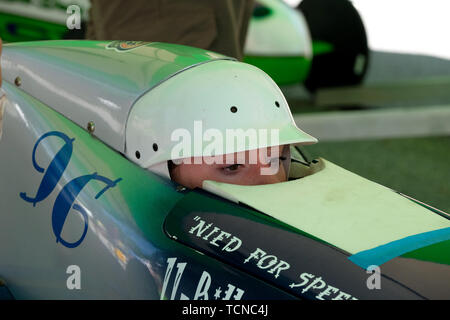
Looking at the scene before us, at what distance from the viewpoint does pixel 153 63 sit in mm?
1594

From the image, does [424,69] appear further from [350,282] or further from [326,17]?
[350,282]

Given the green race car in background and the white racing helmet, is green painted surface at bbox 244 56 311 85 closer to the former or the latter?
the green race car in background

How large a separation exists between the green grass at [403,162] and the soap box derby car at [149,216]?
1.46 meters

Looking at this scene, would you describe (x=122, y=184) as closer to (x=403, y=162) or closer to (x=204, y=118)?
(x=204, y=118)

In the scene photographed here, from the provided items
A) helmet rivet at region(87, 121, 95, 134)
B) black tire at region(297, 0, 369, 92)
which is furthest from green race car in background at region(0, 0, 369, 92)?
helmet rivet at region(87, 121, 95, 134)

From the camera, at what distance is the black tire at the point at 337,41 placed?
13.7 feet

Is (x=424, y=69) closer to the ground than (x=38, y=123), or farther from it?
closer to the ground

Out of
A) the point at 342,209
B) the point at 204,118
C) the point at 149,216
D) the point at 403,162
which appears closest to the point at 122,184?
the point at 149,216

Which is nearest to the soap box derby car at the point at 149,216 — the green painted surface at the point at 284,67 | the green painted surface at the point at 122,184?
the green painted surface at the point at 122,184

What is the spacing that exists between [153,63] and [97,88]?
0.40ft

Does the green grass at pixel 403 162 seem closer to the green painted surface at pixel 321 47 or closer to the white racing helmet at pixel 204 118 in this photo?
the green painted surface at pixel 321 47

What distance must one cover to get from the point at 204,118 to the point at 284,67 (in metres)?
2.49

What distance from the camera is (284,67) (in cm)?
391
